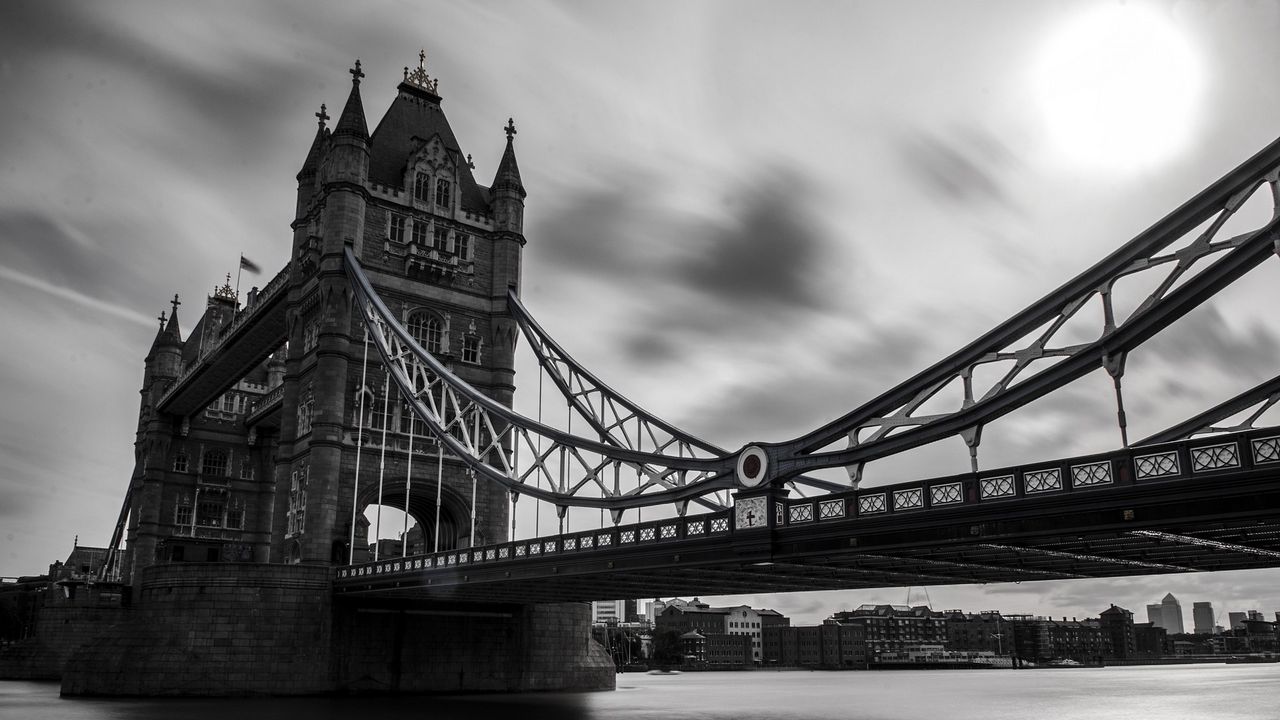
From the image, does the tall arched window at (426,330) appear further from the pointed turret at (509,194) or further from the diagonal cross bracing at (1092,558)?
the diagonal cross bracing at (1092,558)

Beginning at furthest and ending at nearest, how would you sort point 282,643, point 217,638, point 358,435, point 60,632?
point 60,632 < point 358,435 < point 282,643 < point 217,638

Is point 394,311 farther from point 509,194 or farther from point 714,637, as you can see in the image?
point 714,637

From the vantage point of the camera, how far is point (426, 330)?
176ft

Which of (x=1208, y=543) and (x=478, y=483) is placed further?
(x=478, y=483)

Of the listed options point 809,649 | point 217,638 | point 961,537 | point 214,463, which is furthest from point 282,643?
point 809,649

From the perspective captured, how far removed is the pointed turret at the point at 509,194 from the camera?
189 feet

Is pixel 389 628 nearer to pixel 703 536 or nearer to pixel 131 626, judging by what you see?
pixel 131 626

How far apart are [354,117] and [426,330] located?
1150 cm

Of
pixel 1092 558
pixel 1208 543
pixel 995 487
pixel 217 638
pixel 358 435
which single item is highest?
pixel 358 435

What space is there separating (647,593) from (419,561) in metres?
8.42

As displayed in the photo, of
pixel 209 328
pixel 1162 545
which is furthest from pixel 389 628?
pixel 209 328

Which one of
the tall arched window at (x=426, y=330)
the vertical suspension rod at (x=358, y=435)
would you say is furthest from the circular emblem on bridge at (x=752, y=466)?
the tall arched window at (x=426, y=330)

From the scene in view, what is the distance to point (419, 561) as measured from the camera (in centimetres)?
3775

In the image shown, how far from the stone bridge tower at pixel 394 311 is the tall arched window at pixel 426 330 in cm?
6
